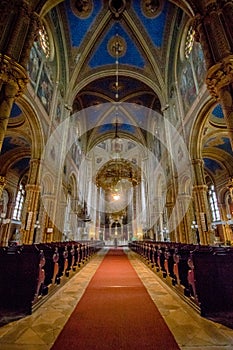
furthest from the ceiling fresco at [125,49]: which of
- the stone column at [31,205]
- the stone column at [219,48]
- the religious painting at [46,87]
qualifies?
the stone column at [219,48]

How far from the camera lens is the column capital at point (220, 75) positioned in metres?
5.93

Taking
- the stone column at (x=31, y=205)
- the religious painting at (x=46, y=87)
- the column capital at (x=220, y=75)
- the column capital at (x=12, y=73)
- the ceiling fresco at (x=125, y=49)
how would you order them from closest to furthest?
the column capital at (x=12, y=73), the column capital at (x=220, y=75), the stone column at (x=31, y=205), the religious painting at (x=46, y=87), the ceiling fresco at (x=125, y=49)

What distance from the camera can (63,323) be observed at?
2699mm

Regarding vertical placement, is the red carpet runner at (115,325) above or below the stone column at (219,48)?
below

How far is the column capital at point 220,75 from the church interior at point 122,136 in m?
0.03

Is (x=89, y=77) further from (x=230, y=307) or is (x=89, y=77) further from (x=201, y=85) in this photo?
(x=230, y=307)

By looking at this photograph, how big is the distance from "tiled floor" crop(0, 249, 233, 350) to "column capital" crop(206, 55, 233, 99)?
20.9 ft

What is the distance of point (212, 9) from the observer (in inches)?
273

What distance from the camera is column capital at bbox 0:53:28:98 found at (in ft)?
18.9

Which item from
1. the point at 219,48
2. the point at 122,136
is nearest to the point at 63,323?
the point at 219,48

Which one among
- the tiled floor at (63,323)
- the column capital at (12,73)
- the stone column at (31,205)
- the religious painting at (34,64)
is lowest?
the tiled floor at (63,323)

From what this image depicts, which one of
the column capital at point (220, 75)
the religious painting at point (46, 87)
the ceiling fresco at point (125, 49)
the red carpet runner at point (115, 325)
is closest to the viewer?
the red carpet runner at point (115, 325)

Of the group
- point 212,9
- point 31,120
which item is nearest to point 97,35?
point 31,120

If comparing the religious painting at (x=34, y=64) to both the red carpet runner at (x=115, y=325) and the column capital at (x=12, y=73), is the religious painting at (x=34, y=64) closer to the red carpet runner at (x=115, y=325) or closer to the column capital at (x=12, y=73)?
the column capital at (x=12, y=73)
